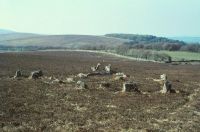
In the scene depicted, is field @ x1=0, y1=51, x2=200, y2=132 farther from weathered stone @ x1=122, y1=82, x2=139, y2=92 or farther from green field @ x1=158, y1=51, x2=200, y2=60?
green field @ x1=158, y1=51, x2=200, y2=60

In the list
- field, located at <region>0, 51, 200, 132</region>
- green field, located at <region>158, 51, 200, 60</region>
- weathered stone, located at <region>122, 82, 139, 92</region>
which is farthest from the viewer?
green field, located at <region>158, 51, 200, 60</region>

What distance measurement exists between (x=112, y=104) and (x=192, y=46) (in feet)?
522

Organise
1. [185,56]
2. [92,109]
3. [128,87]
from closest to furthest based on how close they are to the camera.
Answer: [92,109] < [128,87] < [185,56]

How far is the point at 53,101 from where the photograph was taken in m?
42.0

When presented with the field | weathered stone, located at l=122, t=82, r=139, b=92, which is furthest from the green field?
weathered stone, located at l=122, t=82, r=139, b=92

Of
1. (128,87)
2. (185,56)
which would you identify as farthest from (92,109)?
(185,56)

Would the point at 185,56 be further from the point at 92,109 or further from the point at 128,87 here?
the point at 92,109

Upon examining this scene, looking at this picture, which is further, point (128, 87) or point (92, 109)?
point (128, 87)

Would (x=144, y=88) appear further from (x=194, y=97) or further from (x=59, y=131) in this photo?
(x=59, y=131)

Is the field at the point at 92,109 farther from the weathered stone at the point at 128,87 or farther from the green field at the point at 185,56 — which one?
the green field at the point at 185,56

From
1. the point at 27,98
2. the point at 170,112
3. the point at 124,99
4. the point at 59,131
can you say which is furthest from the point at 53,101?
the point at 59,131

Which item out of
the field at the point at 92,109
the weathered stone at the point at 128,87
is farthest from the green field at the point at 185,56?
the weathered stone at the point at 128,87

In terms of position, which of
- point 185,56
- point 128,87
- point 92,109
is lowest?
point 185,56

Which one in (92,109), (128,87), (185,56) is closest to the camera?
(92,109)
